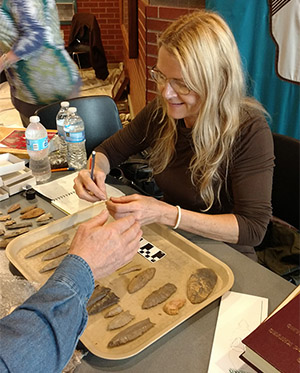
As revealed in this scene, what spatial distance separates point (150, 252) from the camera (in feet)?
4.09

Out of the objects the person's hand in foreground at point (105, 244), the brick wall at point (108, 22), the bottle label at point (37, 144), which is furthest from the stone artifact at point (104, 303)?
the brick wall at point (108, 22)

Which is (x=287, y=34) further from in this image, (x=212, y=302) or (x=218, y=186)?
(x=212, y=302)

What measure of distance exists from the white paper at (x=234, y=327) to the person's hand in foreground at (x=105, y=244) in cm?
30

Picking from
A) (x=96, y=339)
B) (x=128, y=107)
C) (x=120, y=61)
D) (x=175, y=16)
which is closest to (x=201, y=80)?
(x=96, y=339)

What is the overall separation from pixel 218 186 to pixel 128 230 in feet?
1.76

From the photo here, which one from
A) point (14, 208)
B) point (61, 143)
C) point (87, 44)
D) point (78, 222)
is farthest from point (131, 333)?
point (87, 44)

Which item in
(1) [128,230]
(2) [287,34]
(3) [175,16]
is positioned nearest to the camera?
(1) [128,230]

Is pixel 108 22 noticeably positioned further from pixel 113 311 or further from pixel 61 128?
pixel 113 311

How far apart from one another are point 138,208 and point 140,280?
0.77ft

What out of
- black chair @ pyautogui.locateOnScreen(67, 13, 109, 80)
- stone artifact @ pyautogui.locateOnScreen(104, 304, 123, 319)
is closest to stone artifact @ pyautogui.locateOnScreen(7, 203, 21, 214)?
stone artifact @ pyautogui.locateOnScreen(104, 304, 123, 319)

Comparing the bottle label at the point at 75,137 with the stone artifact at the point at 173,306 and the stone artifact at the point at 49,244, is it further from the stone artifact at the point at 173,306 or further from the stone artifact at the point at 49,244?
the stone artifact at the point at 173,306

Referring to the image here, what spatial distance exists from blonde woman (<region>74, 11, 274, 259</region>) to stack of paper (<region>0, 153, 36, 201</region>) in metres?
0.28

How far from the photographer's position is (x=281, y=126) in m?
2.23

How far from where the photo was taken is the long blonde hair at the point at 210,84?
1275 millimetres
